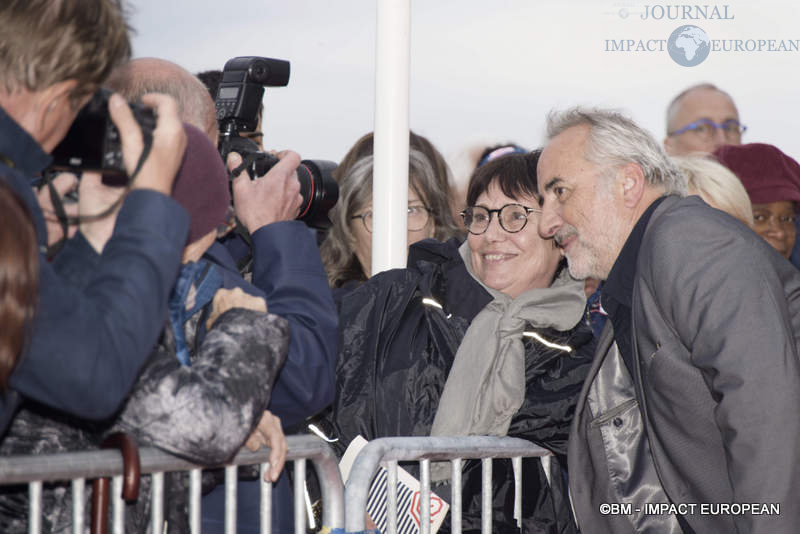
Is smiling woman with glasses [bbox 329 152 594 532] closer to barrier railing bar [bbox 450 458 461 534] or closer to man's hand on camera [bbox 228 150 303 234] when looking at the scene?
barrier railing bar [bbox 450 458 461 534]

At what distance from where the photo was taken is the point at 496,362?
2.88 m

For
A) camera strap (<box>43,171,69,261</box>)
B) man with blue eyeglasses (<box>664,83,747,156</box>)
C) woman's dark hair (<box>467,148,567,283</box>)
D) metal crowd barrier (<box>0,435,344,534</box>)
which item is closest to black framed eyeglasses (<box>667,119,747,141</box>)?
man with blue eyeglasses (<box>664,83,747,156</box>)

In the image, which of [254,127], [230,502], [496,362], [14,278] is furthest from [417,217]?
[14,278]

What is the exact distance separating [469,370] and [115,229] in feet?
5.17

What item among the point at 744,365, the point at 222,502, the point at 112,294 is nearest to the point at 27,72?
the point at 112,294

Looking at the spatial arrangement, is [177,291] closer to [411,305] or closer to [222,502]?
[222,502]

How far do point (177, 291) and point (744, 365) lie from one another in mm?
1246

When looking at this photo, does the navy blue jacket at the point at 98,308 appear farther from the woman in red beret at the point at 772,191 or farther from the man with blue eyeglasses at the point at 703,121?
the man with blue eyeglasses at the point at 703,121

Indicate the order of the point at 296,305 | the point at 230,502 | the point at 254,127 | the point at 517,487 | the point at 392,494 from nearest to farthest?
the point at 230,502 < the point at 296,305 < the point at 392,494 < the point at 254,127 < the point at 517,487

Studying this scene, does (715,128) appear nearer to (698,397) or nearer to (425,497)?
(698,397)

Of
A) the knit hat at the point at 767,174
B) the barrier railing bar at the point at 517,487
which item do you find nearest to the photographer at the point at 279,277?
the barrier railing bar at the point at 517,487

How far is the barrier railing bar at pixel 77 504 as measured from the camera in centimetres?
164

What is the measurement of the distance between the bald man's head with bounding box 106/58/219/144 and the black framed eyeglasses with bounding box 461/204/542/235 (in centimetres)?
131

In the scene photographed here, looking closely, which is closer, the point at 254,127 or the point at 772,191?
the point at 254,127
